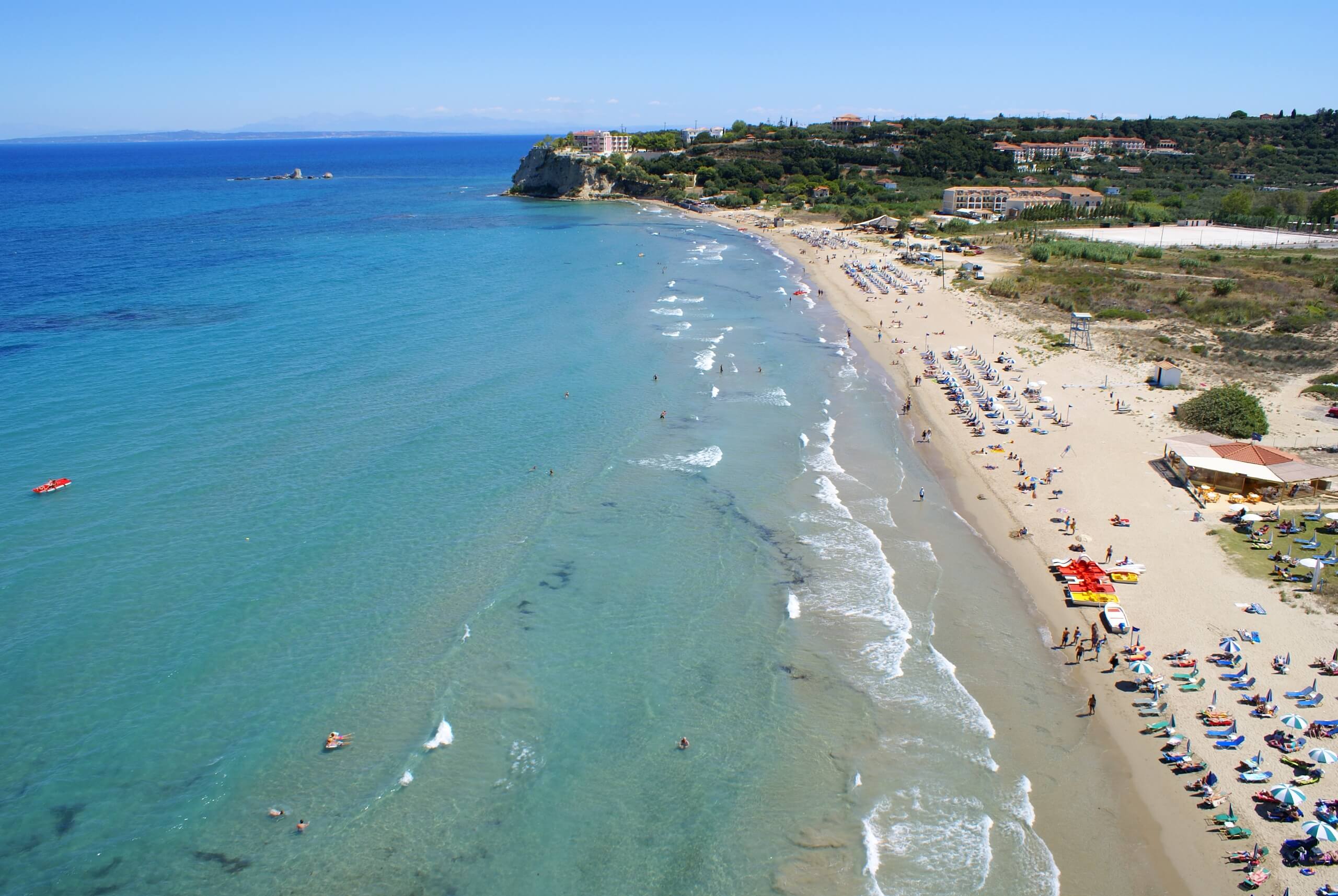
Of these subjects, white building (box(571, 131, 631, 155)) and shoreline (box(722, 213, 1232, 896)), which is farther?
white building (box(571, 131, 631, 155))

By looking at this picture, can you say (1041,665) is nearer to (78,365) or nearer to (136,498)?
(136,498)

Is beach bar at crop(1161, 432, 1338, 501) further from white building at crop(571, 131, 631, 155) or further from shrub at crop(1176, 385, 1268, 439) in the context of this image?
white building at crop(571, 131, 631, 155)

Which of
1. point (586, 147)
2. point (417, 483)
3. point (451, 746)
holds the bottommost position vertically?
point (451, 746)

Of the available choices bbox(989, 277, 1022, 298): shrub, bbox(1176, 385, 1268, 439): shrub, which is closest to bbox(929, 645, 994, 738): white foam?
bbox(1176, 385, 1268, 439): shrub

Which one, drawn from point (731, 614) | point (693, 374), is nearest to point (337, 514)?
point (731, 614)

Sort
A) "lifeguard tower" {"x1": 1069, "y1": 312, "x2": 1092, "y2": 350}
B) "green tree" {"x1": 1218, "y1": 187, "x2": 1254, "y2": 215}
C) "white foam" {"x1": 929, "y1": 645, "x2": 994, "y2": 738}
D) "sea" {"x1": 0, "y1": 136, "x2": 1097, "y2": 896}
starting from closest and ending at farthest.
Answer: "sea" {"x1": 0, "y1": 136, "x2": 1097, "y2": 896}, "white foam" {"x1": 929, "y1": 645, "x2": 994, "y2": 738}, "lifeguard tower" {"x1": 1069, "y1": 312, "x2": 1092, "y2": 350}, "green tree" {"x1": 1218, "y1": 187, "x2": 1254, "y2": 215}
